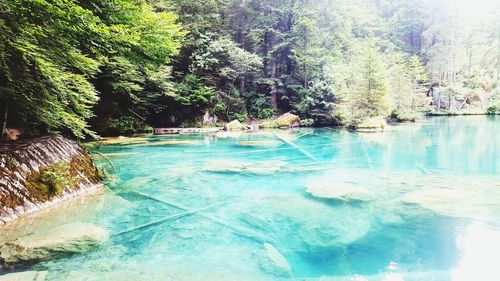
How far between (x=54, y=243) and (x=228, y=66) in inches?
777

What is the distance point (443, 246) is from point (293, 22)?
23.9 meters

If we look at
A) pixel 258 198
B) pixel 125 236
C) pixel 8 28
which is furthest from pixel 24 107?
pixel 258 198

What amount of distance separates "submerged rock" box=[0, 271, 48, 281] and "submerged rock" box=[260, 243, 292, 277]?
1.97 meters

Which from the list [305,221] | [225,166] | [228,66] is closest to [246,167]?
[225,166]

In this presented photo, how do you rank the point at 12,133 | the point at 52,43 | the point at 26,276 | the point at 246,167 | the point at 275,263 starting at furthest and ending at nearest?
the point at 246,167
the point at 12,133
the point at 52,43
the point at 275,263
the point at 26,276

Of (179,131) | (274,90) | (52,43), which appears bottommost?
(179,131)

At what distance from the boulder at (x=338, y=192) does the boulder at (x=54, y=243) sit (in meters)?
3.57

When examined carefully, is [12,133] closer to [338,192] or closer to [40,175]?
[40,175]

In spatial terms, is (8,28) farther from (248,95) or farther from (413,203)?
(248,95)

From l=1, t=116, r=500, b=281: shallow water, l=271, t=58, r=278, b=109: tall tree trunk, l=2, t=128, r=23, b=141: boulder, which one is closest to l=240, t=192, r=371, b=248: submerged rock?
l=1, t=116, r=500, b=281: shallow water

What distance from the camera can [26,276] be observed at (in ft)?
9.09

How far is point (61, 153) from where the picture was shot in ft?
18.2

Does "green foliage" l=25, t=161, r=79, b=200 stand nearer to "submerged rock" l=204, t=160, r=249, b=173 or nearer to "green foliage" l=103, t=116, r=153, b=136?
"submerged rock" l=204, t=160, r=249, b=173

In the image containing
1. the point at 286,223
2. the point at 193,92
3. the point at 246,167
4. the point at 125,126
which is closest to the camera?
the point at 286,223
